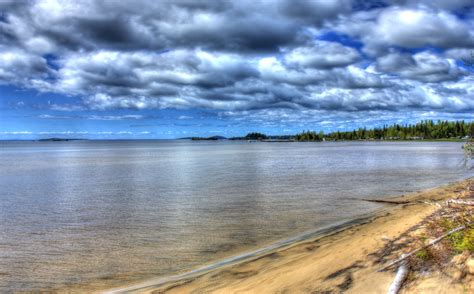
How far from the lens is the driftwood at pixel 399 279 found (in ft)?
21.8

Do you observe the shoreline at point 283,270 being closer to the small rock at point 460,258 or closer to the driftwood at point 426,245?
the driftwood at point 426,245

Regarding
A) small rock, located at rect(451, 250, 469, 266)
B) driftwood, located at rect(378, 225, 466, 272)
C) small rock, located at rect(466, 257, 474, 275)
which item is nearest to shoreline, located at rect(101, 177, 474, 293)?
driftwood, located at rect(378, 225, 466, 272)

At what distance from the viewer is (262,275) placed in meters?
10.0

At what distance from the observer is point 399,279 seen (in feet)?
22.6

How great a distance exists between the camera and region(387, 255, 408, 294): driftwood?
6648 mm

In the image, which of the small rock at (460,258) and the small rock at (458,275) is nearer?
the small rock at (458,275)

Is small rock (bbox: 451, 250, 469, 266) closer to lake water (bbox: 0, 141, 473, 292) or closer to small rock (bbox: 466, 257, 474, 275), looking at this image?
small rock (bbox: 466, 257, 474, 275)

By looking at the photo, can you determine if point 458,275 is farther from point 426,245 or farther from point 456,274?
point 426,245

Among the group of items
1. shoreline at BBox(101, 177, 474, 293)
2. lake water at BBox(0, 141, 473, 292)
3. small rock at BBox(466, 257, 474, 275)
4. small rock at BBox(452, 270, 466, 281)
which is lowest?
lake water at BBox(0, 141, 473, 292)

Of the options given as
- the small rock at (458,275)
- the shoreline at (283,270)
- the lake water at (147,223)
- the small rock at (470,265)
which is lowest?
the lake water at (147,223)

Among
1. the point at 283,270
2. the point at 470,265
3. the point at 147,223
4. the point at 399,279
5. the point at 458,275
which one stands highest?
the point at 470,265

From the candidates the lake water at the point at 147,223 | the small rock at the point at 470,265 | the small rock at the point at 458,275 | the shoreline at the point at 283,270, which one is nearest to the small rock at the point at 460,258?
the small rock at the point at 470,265

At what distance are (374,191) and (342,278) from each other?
72.7 ft

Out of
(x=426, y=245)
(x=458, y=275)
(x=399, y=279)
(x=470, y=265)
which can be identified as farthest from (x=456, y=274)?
(x=426, y=245)
